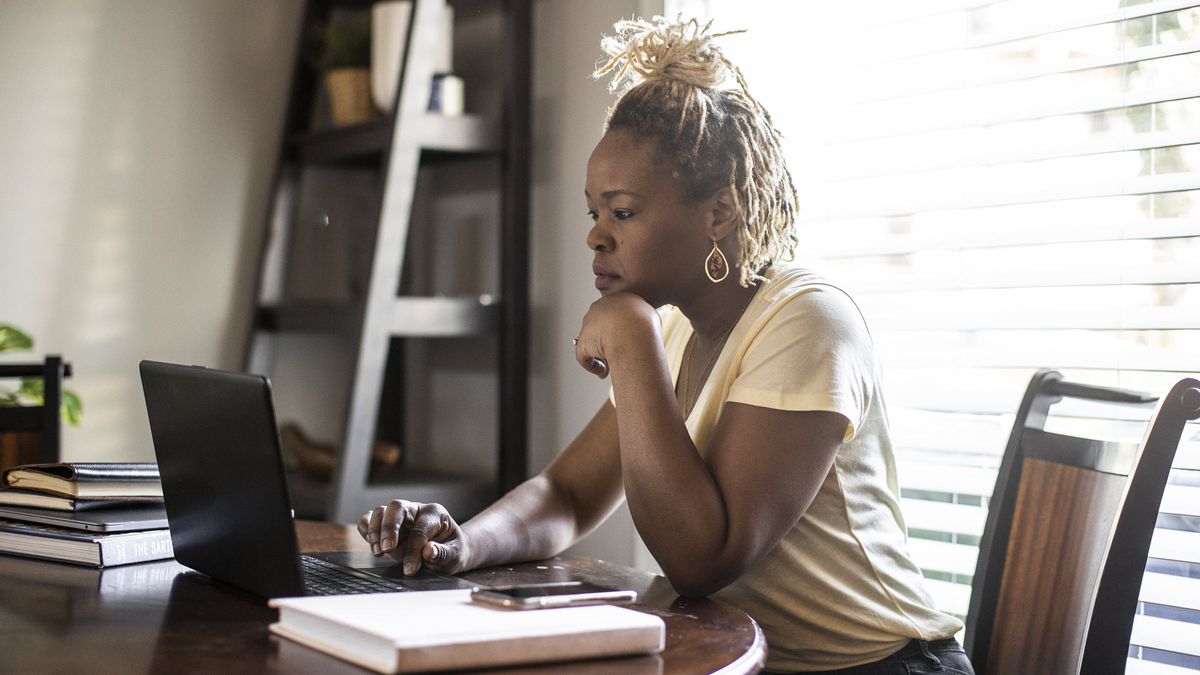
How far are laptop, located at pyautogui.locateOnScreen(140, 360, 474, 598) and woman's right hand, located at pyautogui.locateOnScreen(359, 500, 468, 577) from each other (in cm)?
2

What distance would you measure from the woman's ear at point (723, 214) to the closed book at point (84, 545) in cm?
77

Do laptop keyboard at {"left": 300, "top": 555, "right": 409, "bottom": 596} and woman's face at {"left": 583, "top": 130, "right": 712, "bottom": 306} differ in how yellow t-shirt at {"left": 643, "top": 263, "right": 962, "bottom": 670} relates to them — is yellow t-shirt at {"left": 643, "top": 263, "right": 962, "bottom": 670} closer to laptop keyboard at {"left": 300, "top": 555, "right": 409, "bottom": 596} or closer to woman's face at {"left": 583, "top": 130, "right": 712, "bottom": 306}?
woman's face at {"left": 583, "top": 130, "right": 712, "bottom": 306}

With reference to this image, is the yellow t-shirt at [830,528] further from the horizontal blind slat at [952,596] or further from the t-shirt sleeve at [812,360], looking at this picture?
the horizontal blind slat at [952,596]

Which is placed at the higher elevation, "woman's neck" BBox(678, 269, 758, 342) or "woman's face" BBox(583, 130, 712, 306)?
"woman's face" BBox(583, 130, 712, 306)

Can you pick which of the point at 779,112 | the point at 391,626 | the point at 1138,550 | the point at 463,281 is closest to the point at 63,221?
the point at 463,281

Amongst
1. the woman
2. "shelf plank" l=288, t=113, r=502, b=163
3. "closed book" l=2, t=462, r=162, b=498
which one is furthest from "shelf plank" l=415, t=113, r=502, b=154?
"closed book" l=2, t=462, r=162, b=498

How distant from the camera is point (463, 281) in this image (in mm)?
3010

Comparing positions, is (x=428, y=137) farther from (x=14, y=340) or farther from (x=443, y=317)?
(x=14, y=340)

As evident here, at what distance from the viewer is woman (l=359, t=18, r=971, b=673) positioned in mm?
1264

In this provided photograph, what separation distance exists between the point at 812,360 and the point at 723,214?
284mm

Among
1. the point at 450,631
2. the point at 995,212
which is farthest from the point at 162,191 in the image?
the point at 450,631

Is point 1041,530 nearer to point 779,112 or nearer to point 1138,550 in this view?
point 1138,550

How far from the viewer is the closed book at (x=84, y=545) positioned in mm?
1269

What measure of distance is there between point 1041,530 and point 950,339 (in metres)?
0.65
